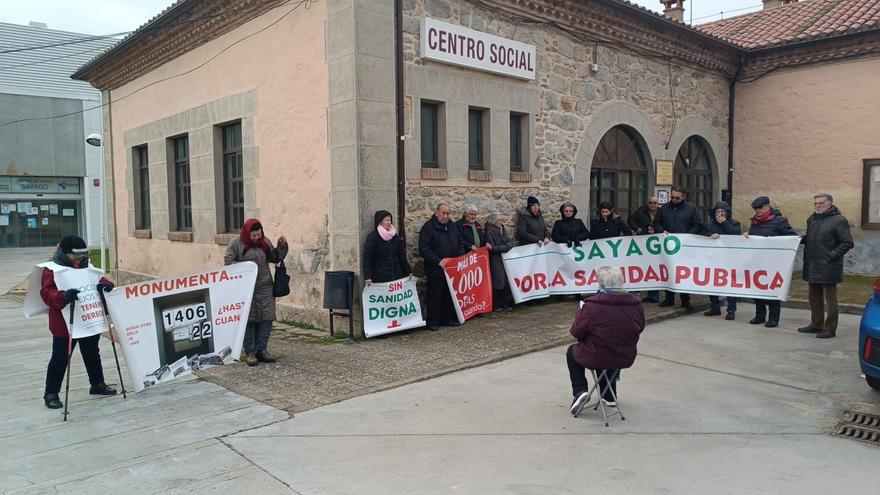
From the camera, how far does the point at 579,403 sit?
5.36m

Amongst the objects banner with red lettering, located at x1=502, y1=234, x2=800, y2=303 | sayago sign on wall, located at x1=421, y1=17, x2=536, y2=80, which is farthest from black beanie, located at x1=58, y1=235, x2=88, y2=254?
banner with red lettering, located at x1=502, y1=234, x2=800, y2=303

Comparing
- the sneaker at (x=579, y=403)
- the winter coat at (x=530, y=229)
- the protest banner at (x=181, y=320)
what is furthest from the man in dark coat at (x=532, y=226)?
the sneaker at (x=579, y=403)

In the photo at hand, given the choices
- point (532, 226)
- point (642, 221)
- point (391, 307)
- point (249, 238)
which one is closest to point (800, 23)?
point (642, 221)

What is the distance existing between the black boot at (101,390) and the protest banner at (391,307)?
303cm

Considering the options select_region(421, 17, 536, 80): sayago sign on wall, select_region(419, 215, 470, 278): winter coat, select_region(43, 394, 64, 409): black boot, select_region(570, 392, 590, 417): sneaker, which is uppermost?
select_region(421, 17, 536, 80): sayago sign on wall

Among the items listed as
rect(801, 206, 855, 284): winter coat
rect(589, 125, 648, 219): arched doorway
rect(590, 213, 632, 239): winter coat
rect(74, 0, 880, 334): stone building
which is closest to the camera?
rect(801, 206, 855, 284): winter coat

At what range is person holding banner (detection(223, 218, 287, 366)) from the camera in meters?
7.23

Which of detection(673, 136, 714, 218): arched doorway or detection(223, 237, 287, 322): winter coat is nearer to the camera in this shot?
detection(223, 237, 287, 322): winter coat

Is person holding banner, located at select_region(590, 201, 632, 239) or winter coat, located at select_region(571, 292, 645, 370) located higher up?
person holding banner, located at select_region(590, 201, 632, 239)

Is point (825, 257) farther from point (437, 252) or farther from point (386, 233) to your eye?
point (386, 233)

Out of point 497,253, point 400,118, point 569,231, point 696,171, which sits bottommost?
point 497,253

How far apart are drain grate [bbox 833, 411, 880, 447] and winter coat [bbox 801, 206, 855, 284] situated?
3283mm

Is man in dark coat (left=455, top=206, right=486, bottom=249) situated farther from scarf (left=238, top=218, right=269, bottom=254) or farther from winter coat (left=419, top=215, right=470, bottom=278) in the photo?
scarf (left=238, top=218, right=269, bottom=254)

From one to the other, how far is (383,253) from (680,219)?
16.2ft
